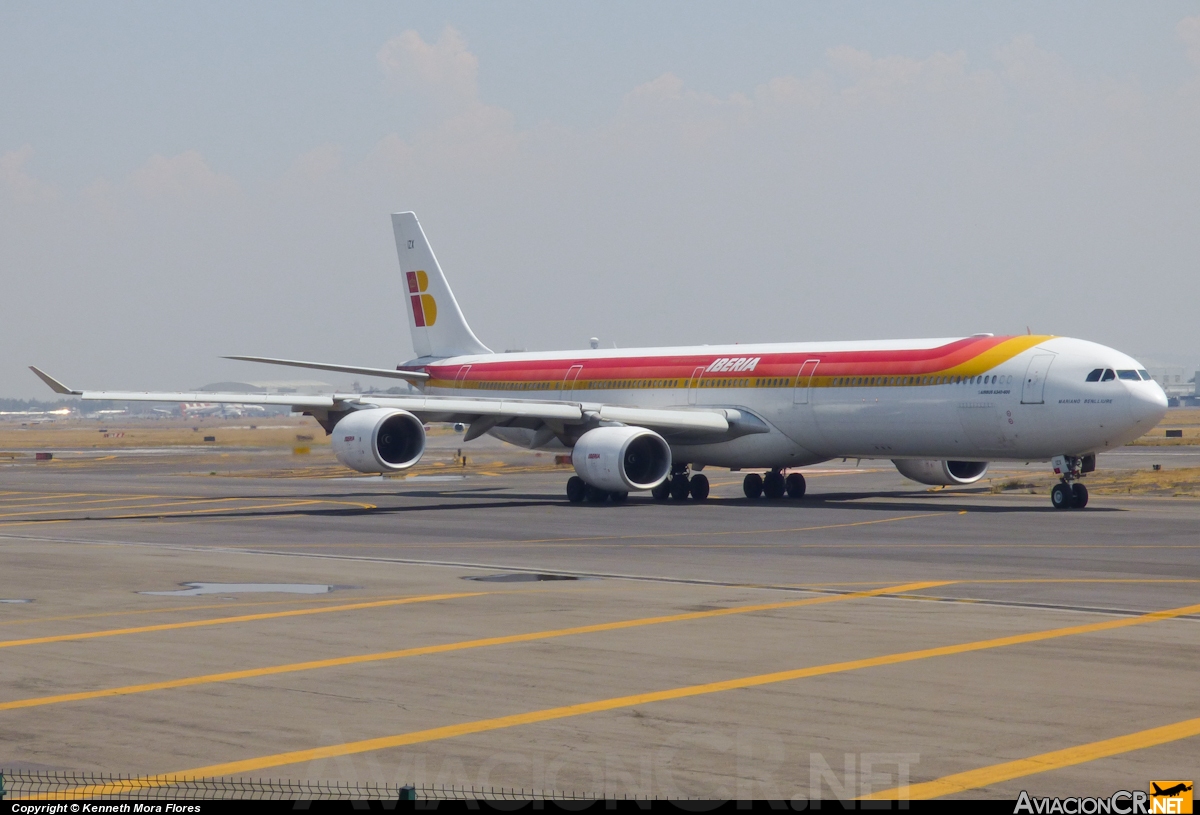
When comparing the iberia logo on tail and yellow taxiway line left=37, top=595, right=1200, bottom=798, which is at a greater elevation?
the iberia logo on tail

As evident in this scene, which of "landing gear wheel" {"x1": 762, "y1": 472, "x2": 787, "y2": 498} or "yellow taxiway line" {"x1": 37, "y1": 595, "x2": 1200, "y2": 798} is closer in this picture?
"yellow taxiway line" {"x1": 37, "y1": 595, "x2": 1200, "y2": 798}

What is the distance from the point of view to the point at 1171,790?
28.1 feet

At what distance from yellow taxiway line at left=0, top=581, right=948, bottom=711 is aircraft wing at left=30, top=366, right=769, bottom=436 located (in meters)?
20.8

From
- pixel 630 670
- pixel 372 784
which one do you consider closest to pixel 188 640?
pixel 630 670

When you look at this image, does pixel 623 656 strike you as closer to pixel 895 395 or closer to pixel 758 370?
pixel 895 395

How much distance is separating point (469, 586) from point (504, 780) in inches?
449

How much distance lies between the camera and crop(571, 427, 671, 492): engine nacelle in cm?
3834

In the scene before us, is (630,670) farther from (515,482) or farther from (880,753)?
(515,482)

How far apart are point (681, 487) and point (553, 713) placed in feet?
105

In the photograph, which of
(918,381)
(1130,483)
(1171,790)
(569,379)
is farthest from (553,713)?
(1130,483)

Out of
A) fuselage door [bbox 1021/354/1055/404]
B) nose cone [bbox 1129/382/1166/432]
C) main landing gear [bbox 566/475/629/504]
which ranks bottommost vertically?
main landing gear [bbox 566/475/629/504]

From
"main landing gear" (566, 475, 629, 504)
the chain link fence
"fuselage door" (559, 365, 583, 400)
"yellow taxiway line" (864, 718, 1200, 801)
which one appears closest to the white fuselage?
"fuselage door" (559, 365, 583, 400)

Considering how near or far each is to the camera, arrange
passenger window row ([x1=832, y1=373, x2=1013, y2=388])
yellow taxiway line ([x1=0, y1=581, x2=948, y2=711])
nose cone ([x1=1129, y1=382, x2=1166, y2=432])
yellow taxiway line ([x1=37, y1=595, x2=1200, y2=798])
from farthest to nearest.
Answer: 1. passenger window row ([x1=832, y1=373, x2=1013, y2=388])
2. nose cone ([x1=1129, y1=382, x2=1166, y2=432])
3. yellow taxiway line ([x1=0, y1=581, x2=948, y2=711])
4. yellow taxiway line ([x1=37, y1=595, x2=1200, y2=798])

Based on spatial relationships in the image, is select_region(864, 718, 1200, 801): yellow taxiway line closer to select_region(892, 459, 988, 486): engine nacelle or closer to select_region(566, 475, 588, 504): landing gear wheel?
select_region(566, 475, 588, 504): landing gear wheel
